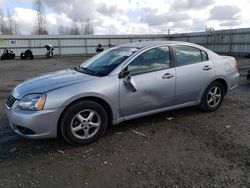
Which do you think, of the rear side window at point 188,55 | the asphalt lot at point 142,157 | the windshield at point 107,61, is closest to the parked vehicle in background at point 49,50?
the asphalt lot at point 142,157

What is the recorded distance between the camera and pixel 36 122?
3.18 metres

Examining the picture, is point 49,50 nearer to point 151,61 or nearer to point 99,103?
point 151,61

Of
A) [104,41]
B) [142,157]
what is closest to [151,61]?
[142,157]

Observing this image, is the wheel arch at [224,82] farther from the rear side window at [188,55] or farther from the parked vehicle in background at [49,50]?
the parked vehicle in background at [49,50]

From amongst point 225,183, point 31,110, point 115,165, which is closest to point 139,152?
point 115,165

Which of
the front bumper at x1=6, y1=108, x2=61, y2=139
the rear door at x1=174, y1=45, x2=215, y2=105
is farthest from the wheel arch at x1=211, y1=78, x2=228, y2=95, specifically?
the front bumper at x1=6, y1=108, x2=61, y2=139

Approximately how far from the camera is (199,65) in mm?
4617

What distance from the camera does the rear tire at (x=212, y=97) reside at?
15.9 feet

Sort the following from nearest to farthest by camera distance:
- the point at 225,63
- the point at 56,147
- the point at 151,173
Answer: the point at 151,173, the point at 56,147, the point at 225,63

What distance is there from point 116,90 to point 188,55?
1829 millimetres

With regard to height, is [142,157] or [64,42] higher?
[64,42]

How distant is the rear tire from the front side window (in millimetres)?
1219

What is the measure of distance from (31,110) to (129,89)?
153cm

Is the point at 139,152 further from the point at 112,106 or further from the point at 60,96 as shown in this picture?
the point at 60,96
